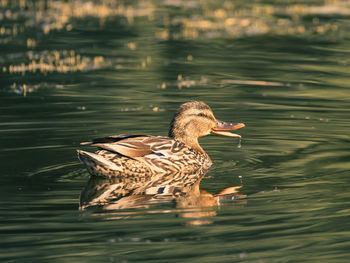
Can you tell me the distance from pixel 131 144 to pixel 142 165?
0.86ft

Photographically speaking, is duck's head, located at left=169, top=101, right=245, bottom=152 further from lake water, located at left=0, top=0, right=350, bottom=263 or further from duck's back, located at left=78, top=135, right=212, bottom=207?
duck's back, located at left=78, top=135, right=212, bottom=207

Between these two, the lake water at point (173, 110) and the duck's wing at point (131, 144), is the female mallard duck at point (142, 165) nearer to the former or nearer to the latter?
the duck's wing at point (131, 144)

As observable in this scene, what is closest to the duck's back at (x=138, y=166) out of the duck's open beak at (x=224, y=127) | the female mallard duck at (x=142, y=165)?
the female mallard duck at (x=142, y=165)

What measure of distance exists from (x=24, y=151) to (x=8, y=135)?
93cm

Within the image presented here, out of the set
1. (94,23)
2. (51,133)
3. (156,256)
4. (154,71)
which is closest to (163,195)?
(156,256)

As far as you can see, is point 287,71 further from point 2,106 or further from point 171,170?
point 171,170

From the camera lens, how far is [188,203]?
7562mm

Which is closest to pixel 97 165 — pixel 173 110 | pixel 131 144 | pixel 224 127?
pixel 131 144

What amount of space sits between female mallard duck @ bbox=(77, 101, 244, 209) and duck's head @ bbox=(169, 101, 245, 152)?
0.01m

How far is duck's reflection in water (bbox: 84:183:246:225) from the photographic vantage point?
7.06m

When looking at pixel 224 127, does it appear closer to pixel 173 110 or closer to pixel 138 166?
pixel 138 166

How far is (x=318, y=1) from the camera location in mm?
23875

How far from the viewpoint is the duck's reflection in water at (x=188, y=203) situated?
7.06 metres

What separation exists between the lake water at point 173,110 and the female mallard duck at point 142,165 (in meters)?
0.21
